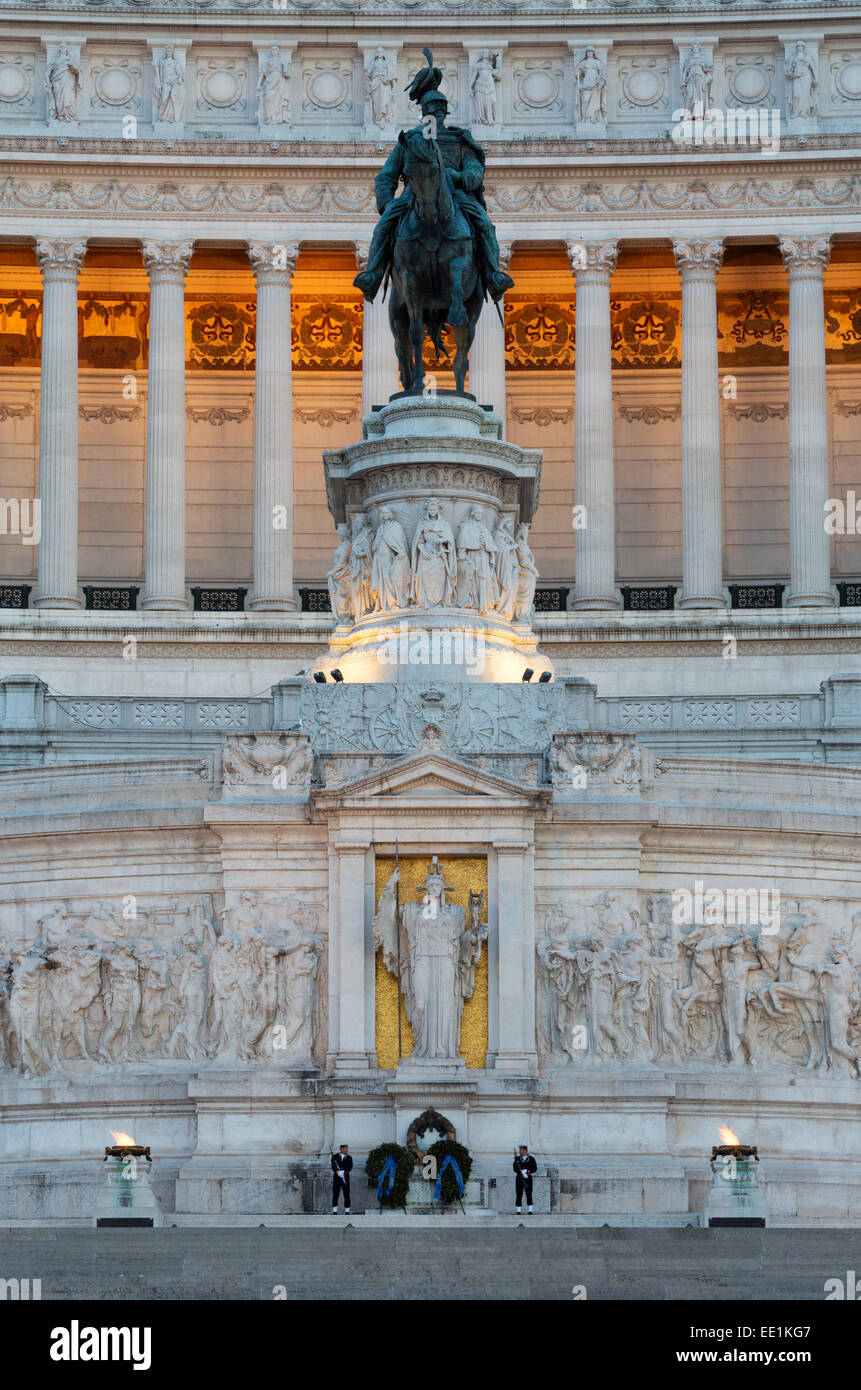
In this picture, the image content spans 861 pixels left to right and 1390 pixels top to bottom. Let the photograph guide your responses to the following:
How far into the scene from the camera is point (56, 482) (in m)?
77.6

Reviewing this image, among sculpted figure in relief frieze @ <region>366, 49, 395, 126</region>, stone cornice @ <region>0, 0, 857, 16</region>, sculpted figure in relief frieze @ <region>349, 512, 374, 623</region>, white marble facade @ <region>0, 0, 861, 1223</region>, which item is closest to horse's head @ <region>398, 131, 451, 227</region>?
white marble facade @ <region>0, 0, 861, 1223</region>

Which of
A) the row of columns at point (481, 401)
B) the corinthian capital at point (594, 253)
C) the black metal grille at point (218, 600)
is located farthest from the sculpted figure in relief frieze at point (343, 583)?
the corinthian capital at point (594, 253)

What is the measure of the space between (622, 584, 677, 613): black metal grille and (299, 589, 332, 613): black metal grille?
7.42m

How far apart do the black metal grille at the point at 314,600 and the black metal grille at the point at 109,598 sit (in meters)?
4.25

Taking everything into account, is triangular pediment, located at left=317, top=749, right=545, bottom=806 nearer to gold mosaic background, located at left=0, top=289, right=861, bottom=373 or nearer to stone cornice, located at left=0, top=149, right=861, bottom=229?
stone cornice, located at left=0, top=149, right=861, bottom=229

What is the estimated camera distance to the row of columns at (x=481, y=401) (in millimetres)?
77312

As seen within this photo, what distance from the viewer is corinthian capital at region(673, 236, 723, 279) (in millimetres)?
79375

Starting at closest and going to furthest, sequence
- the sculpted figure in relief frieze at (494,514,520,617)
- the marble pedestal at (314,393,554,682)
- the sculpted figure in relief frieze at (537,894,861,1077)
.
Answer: the sculpted figure in relief frieze at (537,894,861,1077)
the marble pedestal at (314,393,554,682)
the sculpted figure in relief frieze at (494,514,520,617)

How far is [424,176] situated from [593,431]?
3121 centimetres

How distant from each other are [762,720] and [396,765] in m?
23.2

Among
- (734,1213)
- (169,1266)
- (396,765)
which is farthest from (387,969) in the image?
(169,1266)

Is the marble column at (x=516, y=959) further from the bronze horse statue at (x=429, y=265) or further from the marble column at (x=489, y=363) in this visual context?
the marble column at (x=489, y=363)

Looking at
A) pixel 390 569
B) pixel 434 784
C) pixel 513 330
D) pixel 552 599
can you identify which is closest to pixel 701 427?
pixel 552 599
